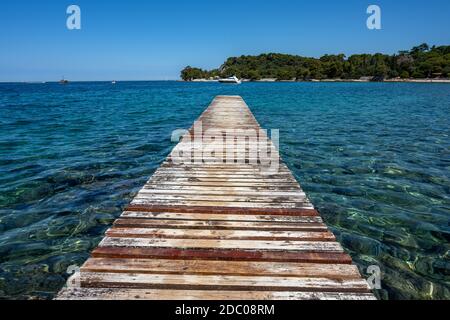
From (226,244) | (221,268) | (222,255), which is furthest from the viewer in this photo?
(226,244)

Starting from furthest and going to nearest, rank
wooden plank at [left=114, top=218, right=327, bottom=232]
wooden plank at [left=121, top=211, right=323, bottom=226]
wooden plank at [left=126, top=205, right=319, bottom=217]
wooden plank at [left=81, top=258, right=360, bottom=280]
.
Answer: wooden plank at [left=126, top=205, right=319, bottom=217] < wooden plank at [left=121, top=211, right=323, bottom=226] < wooden plank at [left=114, top=218, right=327, bottom=232] < wooden plank at [left=81, top=258, right=360, bottom=280]

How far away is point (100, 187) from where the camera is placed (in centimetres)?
794

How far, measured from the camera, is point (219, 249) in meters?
3.57

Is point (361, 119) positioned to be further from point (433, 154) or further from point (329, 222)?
Result: point (329, 222)

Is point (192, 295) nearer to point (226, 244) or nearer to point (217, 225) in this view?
point (226, 244)

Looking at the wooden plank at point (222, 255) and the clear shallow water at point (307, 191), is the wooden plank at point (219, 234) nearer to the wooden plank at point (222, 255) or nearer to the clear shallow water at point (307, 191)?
the wooden plank at point (222, 255)

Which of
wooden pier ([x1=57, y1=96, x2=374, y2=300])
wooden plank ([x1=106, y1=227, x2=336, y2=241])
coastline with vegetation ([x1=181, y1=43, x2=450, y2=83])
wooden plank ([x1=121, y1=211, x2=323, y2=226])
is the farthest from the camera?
coastline with vegetation ([x1=181, y1=43, x2=450, y2=83])

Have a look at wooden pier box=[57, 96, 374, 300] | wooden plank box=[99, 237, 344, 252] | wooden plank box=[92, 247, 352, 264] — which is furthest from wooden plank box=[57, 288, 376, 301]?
wooden plank box=[99, 237, 344, 252]

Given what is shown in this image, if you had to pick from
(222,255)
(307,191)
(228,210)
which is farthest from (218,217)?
(307,191)

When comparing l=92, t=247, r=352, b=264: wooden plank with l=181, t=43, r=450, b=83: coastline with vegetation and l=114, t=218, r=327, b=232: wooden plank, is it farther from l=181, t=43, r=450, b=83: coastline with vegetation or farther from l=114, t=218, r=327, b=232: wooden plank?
l=181, t=43, r=450, b=83: coastline with vegetation

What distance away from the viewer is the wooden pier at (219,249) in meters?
2.91

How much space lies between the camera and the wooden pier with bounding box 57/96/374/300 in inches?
114
